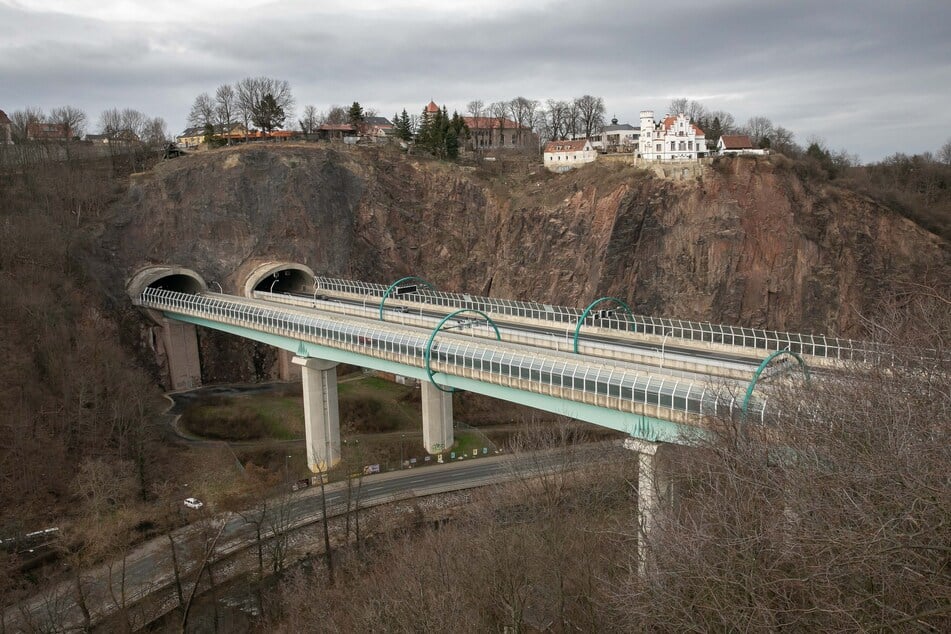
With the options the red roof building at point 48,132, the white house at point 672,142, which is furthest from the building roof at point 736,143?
the red roof building at point 48,132

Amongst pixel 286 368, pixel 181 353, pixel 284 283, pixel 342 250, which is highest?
pixel 342 250

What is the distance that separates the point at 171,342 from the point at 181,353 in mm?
1320

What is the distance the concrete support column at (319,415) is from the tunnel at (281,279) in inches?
799

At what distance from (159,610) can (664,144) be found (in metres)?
52.7

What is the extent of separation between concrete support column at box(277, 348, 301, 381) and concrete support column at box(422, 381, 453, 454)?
68.4 feet

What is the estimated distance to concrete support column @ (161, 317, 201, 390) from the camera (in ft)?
192

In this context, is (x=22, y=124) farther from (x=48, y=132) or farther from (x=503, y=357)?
(x=503, y=357)

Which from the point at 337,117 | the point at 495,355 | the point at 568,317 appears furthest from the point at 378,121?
the point at 495,355

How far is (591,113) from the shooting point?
9369cm

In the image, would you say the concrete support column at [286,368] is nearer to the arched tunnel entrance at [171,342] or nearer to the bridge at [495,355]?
the bridge at [495,355]

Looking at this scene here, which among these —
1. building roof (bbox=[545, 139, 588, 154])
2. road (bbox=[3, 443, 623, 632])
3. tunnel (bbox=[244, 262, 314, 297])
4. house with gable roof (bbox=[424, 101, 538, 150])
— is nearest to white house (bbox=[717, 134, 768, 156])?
building roof (bbox=[545, 139, 588, 154])

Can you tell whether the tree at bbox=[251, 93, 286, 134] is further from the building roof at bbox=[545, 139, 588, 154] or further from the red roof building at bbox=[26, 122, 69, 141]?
the building roof at bbox=[545, 139, 588, 154]

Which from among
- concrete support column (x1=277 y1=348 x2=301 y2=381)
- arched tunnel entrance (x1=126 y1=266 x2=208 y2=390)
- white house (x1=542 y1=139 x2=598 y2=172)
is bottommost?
concrete support column (x1=277 y1=348 x2=301 y2=381)

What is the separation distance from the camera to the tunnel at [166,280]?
58.8 m
